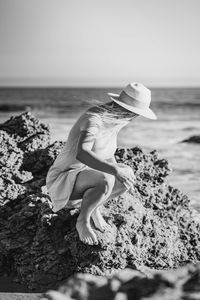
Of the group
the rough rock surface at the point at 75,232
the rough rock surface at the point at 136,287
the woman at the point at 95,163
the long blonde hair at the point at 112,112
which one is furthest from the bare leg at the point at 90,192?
the rough rock surface at the point at 136,287

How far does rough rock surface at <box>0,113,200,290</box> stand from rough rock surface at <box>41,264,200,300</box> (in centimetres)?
129

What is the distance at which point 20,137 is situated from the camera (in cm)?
464

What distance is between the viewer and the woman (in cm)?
304

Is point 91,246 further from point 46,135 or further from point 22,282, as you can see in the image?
point 46,135

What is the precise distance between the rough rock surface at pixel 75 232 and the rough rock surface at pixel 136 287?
1290mm

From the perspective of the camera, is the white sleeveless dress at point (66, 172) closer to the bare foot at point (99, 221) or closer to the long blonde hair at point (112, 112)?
the long blonde hair at point (112, 112)

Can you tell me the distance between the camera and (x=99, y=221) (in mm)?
3283

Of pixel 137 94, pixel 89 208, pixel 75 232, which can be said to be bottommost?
pixel 75 232

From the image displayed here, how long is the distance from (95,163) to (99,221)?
1.60 ft

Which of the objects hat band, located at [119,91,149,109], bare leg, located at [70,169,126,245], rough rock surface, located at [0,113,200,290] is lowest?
rough rock surface, located at [0,113,200,290]

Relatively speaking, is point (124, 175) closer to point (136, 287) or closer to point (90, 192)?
point (90, 192)

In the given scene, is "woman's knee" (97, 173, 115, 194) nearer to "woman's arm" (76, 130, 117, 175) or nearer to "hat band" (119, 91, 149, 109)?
"woman's arm" (76, 130, 117, 175)

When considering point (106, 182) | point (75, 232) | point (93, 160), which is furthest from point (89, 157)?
point (75, 232)

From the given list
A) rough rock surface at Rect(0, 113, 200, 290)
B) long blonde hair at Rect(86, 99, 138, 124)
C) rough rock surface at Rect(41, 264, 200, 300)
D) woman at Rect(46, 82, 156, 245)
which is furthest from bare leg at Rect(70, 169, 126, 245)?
rough rock surface at Rect(41, 264, 200, 300)
